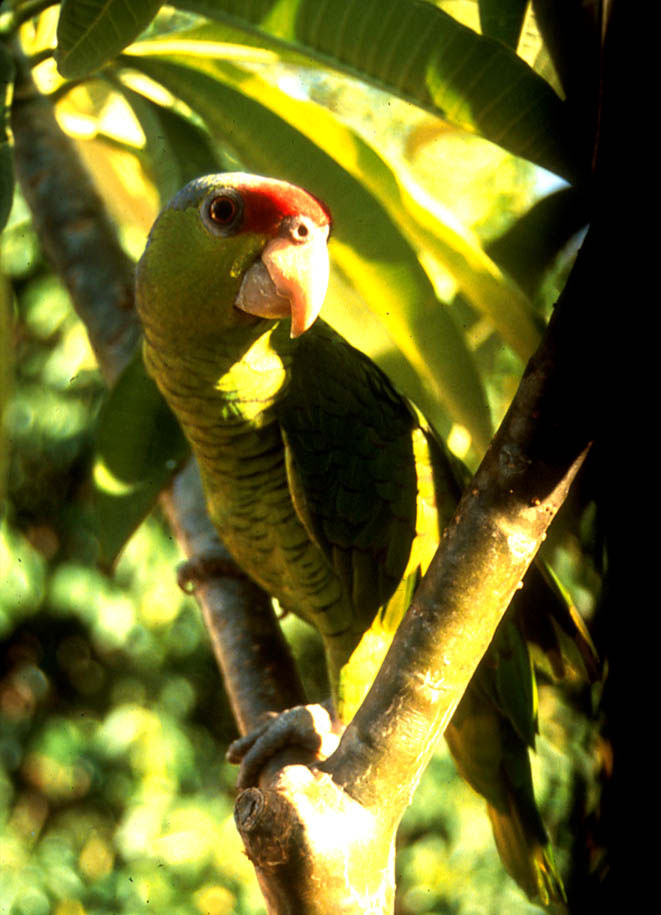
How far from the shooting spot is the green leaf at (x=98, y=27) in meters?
0.56

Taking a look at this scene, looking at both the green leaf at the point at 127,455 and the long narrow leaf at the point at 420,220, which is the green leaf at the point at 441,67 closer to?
the long narrow leaf at the point at 420,220

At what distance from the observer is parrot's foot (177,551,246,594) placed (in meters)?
0.73

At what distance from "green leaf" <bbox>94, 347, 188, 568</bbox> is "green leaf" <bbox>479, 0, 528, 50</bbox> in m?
0.36

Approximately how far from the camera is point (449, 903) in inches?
26.4

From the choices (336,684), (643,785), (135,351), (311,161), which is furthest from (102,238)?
(643,785)

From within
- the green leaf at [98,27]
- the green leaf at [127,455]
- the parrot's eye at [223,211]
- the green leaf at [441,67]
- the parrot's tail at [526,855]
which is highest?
the green leaf at [441,67]

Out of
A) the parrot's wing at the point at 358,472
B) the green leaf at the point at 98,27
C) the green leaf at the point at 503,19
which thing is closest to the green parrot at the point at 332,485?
the parrot's wing at the point at 358,472

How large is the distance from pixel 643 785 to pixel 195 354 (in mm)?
385

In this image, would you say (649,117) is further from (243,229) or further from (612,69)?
(243,229)

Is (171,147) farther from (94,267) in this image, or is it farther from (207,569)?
(207,569)

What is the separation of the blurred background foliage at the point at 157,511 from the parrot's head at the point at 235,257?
86 millimetres

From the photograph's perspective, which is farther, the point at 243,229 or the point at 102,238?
the point at 102,238

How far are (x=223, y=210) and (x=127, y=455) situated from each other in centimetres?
26

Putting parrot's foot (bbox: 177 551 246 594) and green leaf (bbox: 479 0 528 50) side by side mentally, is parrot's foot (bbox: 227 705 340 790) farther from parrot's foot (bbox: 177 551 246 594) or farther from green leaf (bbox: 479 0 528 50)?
green leaf (bbox: 479 0 528 50)
